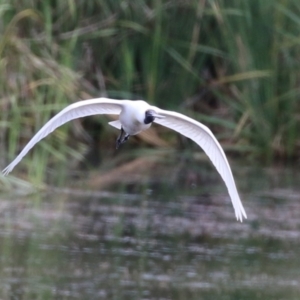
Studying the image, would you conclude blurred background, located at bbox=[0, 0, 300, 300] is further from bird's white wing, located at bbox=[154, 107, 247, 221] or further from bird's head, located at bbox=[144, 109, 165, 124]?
bird's head, located at bbox=[144, 109, 165, 124]

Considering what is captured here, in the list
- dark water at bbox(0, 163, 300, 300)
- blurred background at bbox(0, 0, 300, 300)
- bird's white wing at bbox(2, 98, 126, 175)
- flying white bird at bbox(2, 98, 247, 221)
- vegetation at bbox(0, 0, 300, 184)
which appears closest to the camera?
bird's white wing at bbox(2, 98, 126, 175)

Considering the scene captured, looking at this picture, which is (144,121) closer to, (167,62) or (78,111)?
(78,111)

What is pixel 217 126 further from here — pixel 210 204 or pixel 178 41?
pixel 210 204

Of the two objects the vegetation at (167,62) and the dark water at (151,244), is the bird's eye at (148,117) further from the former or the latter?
the vegetation at (167,62)

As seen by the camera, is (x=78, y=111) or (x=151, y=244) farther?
(x=151, y=244)

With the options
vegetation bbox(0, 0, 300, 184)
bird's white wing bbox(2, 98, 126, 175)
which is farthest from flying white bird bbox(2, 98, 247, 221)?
vegetation bbox(0, 0, 300, 184)

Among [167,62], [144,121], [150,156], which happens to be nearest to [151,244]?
[144,121]

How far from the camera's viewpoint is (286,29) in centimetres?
966

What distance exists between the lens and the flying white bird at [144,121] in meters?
5.60

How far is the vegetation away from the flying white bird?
9.39 feet

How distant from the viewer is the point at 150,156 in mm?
9953

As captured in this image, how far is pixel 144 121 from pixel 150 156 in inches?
167

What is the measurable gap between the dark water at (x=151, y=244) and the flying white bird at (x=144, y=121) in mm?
530

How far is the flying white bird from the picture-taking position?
5.60 metres
